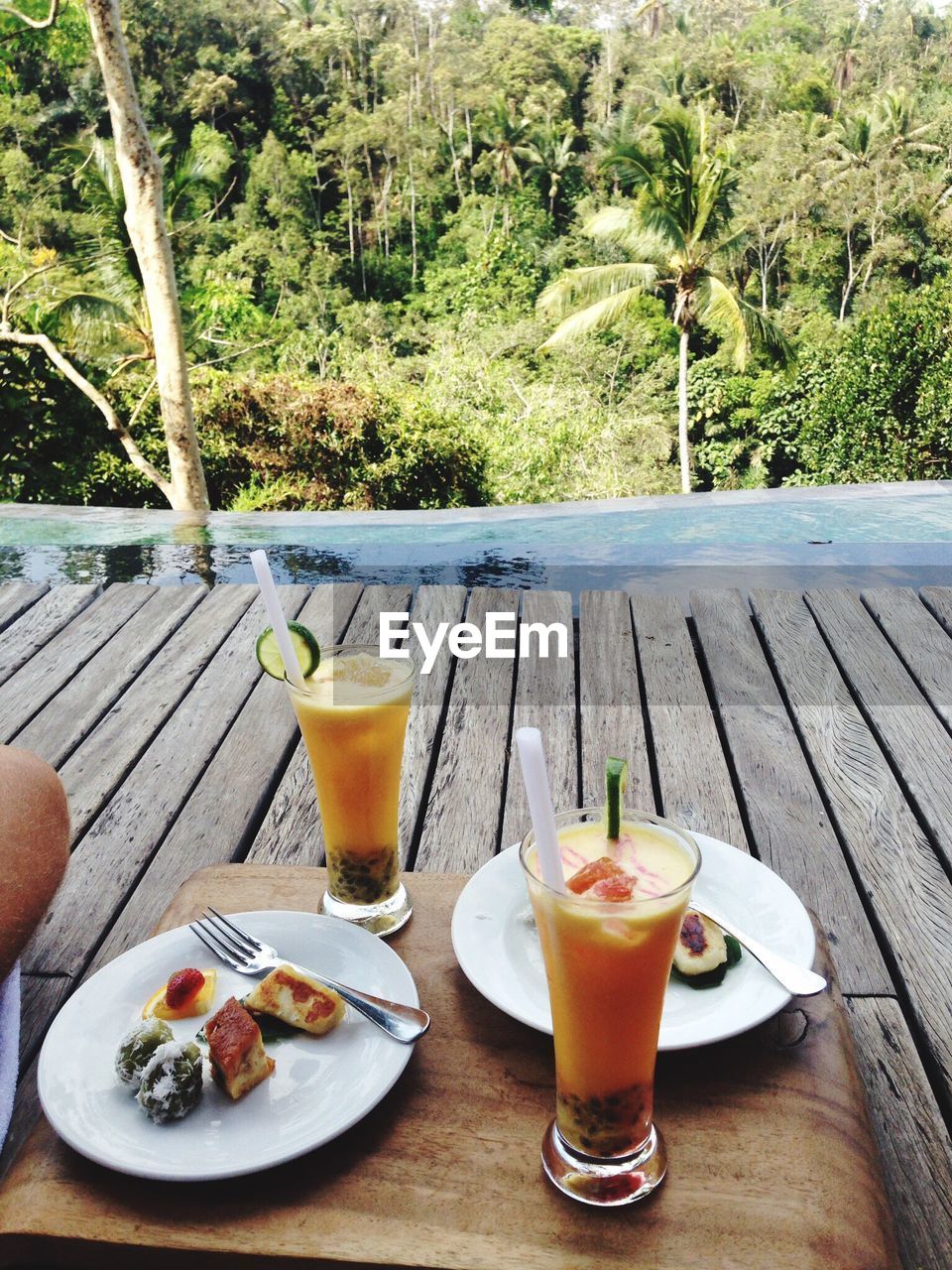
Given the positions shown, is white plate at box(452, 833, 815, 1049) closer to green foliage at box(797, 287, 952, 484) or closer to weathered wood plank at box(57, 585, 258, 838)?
weathered wood plank at box(57, 585, 258, 838)

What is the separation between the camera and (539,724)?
1.64 m

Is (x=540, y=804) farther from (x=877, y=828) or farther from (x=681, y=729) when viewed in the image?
(x=681, y=729)

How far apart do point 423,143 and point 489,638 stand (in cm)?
2382

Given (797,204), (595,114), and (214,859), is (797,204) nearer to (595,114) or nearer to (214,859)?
(595,114)

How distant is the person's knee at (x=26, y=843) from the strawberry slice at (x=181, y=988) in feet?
1.08

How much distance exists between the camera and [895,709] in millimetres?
1698

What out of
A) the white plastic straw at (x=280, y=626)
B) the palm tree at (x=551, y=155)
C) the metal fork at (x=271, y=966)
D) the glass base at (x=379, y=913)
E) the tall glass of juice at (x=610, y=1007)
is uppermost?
the white plastic straw at (x=280, y=626)

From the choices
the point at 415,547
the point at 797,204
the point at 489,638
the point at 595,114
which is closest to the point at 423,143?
the point at 595,114

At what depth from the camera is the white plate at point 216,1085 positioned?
0.61m

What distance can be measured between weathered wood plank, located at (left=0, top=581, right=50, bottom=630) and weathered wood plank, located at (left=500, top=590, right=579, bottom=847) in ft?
3.44

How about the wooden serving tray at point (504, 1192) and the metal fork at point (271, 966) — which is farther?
the metal fork at point (271, 966)

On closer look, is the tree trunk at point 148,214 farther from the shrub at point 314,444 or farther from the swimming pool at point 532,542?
the swimming pool at point 532,542

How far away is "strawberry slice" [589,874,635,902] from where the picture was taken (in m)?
0.57

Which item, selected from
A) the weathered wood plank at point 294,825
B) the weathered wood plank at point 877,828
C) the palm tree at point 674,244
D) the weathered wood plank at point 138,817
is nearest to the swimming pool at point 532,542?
the weathered wood plank at point 877,828
